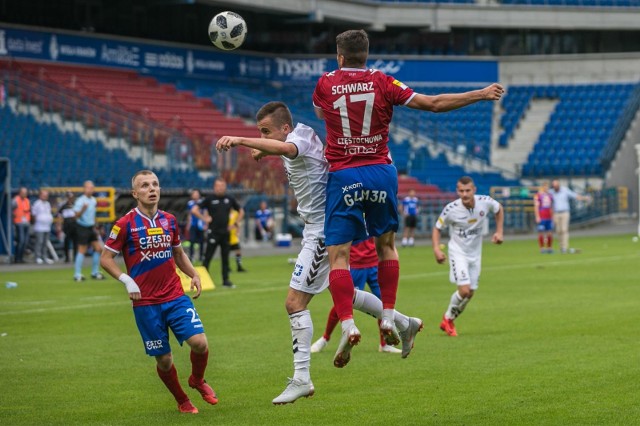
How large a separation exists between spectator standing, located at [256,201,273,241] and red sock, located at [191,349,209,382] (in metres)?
31.9

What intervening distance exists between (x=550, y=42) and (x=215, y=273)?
40181 mm

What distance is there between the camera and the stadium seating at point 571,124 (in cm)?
5697

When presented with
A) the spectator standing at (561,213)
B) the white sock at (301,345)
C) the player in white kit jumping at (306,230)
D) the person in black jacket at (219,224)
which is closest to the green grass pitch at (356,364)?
the white sock at (301,345)

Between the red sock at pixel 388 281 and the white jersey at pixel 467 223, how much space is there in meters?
6.66

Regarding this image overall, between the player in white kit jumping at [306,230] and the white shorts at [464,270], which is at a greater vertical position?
the player in white kit jumping at [306,230]

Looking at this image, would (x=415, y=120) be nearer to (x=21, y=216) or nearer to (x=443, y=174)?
(x=443, y=174)

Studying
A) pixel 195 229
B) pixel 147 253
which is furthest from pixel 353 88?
pixel 195 229

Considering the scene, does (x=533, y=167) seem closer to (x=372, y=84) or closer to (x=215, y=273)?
(x=215, y=273)

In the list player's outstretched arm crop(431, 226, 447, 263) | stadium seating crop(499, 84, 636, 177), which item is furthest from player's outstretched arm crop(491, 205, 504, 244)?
stadium seating crop(499, 84, 636, 177)

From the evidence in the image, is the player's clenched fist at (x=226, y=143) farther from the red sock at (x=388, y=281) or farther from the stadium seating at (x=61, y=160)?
the stadium seating at (x=61, y=160)

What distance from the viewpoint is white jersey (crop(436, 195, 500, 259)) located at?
656 inches

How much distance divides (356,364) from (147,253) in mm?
3885

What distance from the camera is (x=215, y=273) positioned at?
95.9ft

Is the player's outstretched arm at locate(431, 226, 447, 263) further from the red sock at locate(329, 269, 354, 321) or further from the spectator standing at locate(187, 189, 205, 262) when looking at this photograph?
the spectator standing at locate(187, 189, 205, 262)
